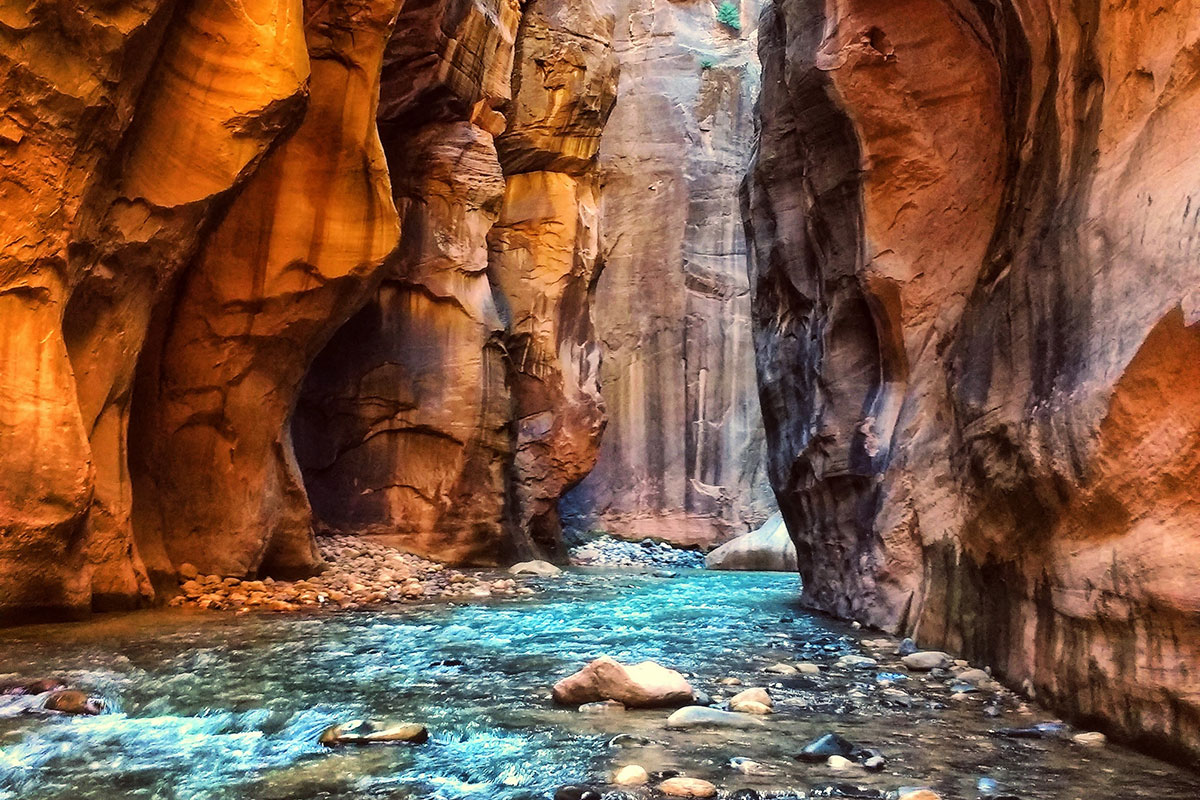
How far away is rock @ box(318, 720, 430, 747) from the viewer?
12.0 ft

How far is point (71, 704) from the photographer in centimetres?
407

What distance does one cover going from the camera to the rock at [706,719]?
398cm

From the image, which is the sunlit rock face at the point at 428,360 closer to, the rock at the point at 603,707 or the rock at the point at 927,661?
the rock at the point at 927,661

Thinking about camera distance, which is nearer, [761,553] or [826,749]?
[826,749]

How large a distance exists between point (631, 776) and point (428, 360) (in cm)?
1206

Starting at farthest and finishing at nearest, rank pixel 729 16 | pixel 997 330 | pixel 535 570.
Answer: pixel 729 16
pixel 535 570
pixel 997 330

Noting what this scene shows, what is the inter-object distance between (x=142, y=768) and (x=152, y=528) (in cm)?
618

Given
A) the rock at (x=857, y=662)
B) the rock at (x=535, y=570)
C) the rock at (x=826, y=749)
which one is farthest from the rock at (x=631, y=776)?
the rock at (x=535, y=570)

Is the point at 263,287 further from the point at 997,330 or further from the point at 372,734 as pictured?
the point at 997,330

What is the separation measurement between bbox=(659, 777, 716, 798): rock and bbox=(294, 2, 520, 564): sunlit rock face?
445 inches

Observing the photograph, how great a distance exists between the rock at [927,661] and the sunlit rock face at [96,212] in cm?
572

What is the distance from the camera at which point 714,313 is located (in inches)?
1041

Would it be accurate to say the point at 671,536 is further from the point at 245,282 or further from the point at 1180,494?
the point at 1180,494

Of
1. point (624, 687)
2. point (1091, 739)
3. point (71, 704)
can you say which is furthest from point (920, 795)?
point (71, 704)
